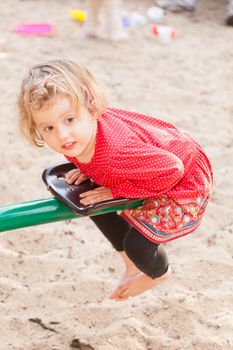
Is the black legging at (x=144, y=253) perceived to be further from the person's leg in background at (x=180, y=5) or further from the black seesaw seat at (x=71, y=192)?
the person's leg in background at (x=180, y=5)

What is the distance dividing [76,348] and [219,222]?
2.99 feet

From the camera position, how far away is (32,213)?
71.7 inches

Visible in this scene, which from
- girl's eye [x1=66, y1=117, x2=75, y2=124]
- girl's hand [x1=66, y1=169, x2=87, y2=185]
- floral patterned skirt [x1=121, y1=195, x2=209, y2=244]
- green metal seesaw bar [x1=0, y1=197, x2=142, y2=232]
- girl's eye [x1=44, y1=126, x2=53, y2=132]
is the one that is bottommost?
floral patterned skirt [x1=121, y1=195, x2=209, y2=244]

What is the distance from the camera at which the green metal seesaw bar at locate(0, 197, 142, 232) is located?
181cm

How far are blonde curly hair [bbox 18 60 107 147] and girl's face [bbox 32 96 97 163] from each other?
17mm

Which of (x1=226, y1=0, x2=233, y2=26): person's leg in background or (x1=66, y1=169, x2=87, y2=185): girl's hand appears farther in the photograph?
(x1=226, y1=0, x2=233, y2=26): person's leg in background

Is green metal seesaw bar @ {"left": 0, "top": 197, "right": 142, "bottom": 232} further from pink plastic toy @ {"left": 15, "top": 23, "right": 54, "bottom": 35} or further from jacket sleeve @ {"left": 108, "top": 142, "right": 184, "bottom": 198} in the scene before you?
pink plastic toy @ {"left": 15, "top": 23, "right": 54, "bottom": 35}

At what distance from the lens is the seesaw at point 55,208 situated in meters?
1.81

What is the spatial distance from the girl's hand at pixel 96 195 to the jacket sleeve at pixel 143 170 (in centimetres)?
2

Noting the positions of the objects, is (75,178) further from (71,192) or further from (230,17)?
(230,17)

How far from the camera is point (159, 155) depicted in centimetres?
185

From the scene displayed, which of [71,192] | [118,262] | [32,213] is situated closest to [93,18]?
[118,262]

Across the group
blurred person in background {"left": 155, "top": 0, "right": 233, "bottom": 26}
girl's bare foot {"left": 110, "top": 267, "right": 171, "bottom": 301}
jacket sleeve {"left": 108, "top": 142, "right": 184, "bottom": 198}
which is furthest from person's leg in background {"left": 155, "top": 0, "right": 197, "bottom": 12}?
jacket sleeve {"left": 108, "top": 142, "right": 184, "bottom": 198}

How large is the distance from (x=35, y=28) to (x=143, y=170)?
3.40m
